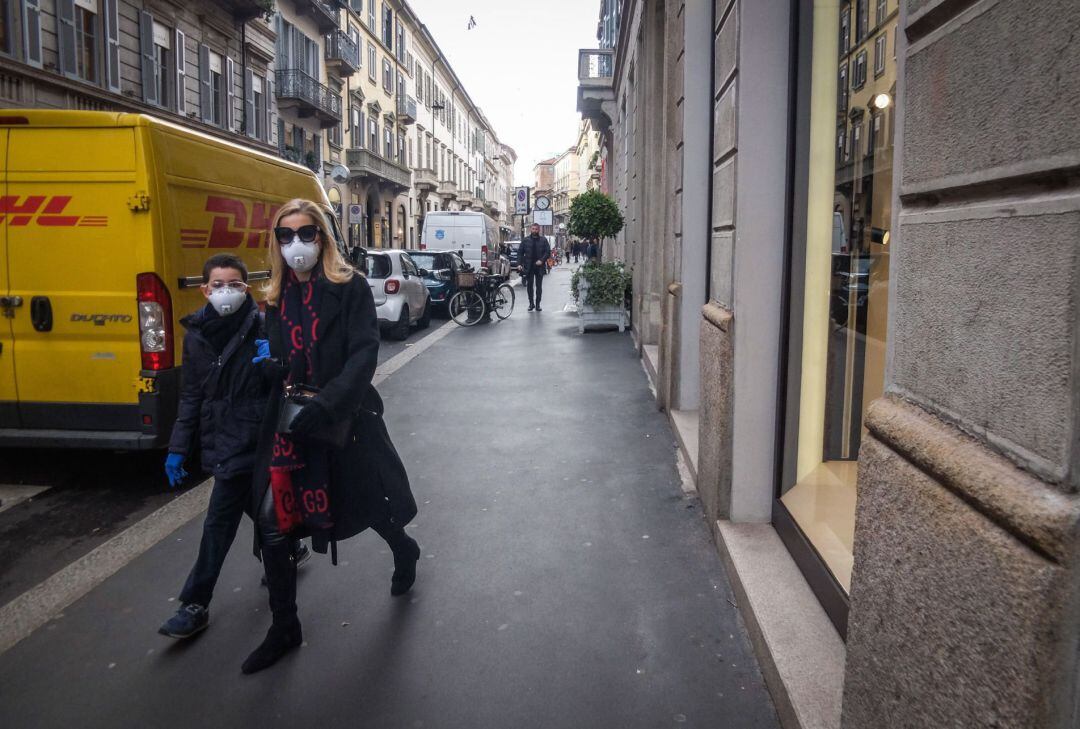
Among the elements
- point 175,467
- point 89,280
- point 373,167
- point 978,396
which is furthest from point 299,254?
point 373,167

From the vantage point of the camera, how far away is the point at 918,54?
2.02 meters

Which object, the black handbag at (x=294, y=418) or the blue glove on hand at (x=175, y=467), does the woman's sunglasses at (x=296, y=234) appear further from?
the blue glove on hand at (x=175, y=467)

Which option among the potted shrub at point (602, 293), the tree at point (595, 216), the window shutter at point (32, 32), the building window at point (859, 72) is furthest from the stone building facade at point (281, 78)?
the building window at point (859, 72)

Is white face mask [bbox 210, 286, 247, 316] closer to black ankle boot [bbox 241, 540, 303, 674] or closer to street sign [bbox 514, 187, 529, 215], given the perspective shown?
black ankle boot [bbox 241, 540, 303, 674]

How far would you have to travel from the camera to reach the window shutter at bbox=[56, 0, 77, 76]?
17.9 metres

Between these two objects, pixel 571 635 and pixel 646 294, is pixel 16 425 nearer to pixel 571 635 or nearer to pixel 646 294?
pixel 571 635

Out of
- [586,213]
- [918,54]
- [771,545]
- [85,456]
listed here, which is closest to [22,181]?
[85,456]

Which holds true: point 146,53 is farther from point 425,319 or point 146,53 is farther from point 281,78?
point 425,319

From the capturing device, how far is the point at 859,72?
3.57 metres

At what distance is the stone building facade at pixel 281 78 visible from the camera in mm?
17938

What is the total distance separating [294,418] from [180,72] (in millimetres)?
23007

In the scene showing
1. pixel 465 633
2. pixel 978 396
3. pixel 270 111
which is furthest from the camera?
pixel 270 111

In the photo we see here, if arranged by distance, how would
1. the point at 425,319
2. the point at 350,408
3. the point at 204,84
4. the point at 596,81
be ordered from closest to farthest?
the point at 350,408 < the point at 425,319 < the point at 596,81 < the point at 204,84

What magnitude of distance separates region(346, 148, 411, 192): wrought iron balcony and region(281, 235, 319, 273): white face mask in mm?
36720
